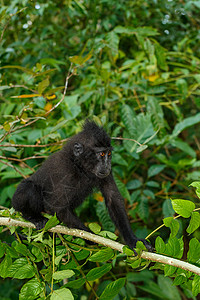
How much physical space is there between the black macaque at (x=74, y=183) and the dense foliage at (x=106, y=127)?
0.18 metres

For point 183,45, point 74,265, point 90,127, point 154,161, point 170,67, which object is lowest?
point 154,161

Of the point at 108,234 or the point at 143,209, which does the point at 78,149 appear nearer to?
the point at 108,234


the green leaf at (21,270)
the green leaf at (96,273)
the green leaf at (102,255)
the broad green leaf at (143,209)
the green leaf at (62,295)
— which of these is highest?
the green leaf at (62,295)

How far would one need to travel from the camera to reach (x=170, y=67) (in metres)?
5.88

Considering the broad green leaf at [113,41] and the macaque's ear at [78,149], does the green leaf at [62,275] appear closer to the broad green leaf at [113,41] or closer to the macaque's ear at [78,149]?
the macaque's ear at [78,149]

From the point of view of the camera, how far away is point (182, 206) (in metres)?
1.80

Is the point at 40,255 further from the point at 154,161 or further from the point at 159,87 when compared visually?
the point at 154,161

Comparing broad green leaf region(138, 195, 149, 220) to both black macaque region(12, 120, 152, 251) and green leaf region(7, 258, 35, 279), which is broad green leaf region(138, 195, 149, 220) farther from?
green leaf region(7, 258, 35, 279)

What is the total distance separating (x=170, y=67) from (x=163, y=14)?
42.5 inches

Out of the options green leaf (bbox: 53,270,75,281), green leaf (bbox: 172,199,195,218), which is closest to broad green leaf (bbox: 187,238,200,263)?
green leaf (bbox: 172,199,195,218)

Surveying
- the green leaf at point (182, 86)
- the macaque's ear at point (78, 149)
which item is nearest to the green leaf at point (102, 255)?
→ the macaque's ear at point (78, 149)

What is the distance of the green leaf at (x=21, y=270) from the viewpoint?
2254mm

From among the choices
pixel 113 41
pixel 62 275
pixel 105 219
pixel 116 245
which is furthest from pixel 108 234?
pixel 113 41

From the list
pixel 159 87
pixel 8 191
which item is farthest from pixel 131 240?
pixel 159 87
